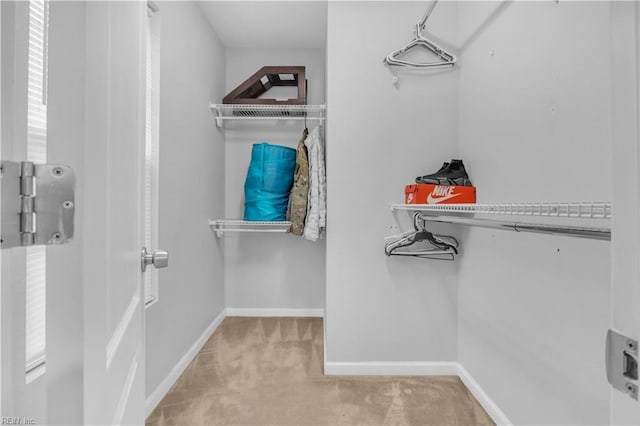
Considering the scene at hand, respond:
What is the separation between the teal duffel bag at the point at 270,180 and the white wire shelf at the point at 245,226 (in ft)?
0.18

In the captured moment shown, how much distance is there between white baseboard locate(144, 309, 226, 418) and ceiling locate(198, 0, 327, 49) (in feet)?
7.76

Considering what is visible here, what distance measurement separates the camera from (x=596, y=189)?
3.00 ft

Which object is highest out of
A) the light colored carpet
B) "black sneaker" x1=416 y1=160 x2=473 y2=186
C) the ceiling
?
the ceiling

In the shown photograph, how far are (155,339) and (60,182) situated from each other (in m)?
1.48

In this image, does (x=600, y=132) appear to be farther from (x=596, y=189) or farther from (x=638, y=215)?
(x=638, y=215)

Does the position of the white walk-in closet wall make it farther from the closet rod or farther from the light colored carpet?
the closet rod

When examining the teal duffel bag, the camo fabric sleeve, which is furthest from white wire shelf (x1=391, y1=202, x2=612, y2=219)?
the teal duffel bag

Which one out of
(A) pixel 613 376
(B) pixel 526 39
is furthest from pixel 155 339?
(B) pixel 526 39

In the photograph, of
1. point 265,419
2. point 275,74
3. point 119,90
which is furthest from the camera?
point 275,74

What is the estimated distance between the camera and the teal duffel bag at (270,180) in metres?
2.41

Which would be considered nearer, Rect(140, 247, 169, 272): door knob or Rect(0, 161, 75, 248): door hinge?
Rect(0, 161, 75, 248): door hinge

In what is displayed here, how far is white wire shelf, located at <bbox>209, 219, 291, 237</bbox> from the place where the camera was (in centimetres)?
241

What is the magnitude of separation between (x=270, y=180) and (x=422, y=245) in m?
1.27

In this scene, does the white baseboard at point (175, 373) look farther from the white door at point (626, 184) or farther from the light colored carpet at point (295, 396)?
the white door at point (626, 184)
